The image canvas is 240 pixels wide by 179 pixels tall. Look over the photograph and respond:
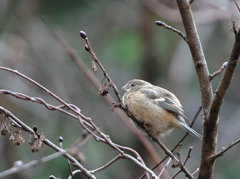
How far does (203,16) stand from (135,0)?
2.13m

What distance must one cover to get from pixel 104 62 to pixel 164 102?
5.36m

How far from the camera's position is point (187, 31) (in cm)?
312

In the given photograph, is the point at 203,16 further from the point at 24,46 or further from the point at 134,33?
the point at 24,46

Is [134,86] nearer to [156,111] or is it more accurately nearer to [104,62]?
[156,111]

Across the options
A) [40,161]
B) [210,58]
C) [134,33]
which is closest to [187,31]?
[40,161]

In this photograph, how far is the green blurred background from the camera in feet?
26.8

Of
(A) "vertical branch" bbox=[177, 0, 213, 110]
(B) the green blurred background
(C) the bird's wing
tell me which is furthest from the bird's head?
(B) the green blurred background

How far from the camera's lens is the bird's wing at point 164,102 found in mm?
4660

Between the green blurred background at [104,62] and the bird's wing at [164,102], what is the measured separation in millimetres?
3079

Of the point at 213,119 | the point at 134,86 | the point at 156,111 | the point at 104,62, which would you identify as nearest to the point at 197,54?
the point at 213,119

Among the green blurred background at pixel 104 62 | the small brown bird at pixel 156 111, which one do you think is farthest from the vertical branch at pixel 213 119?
the green blurred background at pixel 104 62

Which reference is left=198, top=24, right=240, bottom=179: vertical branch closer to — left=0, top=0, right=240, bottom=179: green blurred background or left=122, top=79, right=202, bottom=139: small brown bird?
left=122, top=79, right=202, bottom=139: small brown bird

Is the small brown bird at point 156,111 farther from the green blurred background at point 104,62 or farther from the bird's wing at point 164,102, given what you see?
the green blurred background at point 104,62

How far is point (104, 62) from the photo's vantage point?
10.0 m
